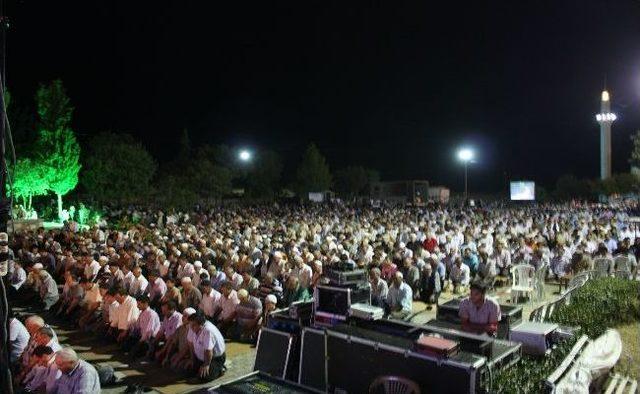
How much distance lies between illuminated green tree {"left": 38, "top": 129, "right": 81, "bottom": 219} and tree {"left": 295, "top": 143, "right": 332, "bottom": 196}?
106ft

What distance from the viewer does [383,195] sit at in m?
72.7

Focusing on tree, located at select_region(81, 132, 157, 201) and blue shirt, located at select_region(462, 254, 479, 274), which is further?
tree, located at select_region(81, 132, 157, 201)

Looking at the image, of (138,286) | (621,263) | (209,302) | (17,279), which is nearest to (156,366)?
(209,302)

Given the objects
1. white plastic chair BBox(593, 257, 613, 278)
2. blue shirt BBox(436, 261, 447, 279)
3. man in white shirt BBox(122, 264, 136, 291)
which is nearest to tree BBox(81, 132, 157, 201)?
man in white shirt BBox(122, 264, 136, 291)

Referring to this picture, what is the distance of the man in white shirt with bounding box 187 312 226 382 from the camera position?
7.23m

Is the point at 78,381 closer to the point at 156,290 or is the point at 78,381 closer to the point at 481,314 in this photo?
the point at 481,314

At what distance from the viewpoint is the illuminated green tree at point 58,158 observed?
2711 cm

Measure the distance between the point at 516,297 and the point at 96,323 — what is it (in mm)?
8682

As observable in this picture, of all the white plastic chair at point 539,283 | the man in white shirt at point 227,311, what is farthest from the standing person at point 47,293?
the white plastic chair at point 539,283

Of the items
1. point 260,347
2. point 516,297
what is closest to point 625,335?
point 516,297

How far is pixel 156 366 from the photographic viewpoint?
800 centimetres

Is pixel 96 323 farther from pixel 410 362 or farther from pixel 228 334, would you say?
pixel 410 362

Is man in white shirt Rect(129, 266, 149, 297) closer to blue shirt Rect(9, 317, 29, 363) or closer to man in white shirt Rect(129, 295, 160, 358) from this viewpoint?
man in white shirt Rect(129, 295, 160, 358)

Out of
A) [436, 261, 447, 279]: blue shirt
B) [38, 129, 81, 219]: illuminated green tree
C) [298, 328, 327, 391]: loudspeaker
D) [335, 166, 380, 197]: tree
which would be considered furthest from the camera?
[335, 166, 380, 197]: tree
